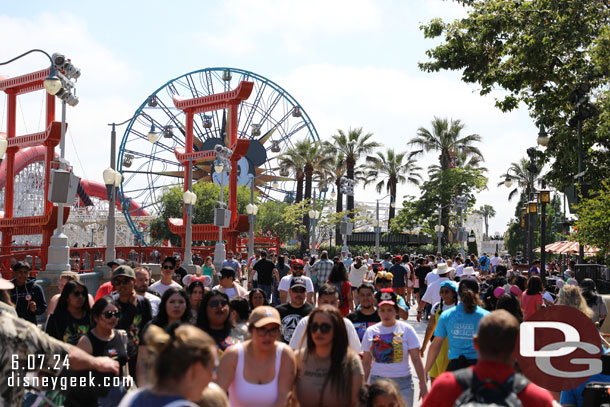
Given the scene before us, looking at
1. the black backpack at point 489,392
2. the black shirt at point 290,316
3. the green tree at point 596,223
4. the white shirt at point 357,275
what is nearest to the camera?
the black backpack at point 489,392

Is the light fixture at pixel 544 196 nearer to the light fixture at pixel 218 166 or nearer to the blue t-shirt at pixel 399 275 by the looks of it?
the blue t-shirt at pixel 399 275

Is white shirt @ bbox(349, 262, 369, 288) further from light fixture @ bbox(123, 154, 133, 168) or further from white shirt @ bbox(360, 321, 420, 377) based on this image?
light fixture @ bbox(123, 154, 133, 168)

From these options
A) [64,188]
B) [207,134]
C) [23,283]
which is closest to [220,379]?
[23,283]

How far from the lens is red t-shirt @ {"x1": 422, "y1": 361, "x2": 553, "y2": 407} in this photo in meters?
3.52

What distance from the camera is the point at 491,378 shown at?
351 centimetres

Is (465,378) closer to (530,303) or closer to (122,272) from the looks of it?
(122,272)

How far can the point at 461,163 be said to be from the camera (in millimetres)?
58062

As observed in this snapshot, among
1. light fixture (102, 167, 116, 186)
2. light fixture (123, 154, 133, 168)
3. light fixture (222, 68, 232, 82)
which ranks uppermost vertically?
light fixture (222, 68, 232, 82)

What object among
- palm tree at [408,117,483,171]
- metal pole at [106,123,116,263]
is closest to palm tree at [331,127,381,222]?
palm tree at [408,117,483,171]

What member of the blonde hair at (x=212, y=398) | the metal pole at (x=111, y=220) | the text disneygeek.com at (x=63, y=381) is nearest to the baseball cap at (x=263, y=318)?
the text disneygeek.com at (x=63, y=381)

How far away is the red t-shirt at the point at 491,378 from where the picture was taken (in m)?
3.52

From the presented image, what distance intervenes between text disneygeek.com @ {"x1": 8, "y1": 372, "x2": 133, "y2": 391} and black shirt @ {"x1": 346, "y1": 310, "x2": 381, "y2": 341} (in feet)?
8.39

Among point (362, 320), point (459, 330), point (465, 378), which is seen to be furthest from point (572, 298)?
point (465, 378)
